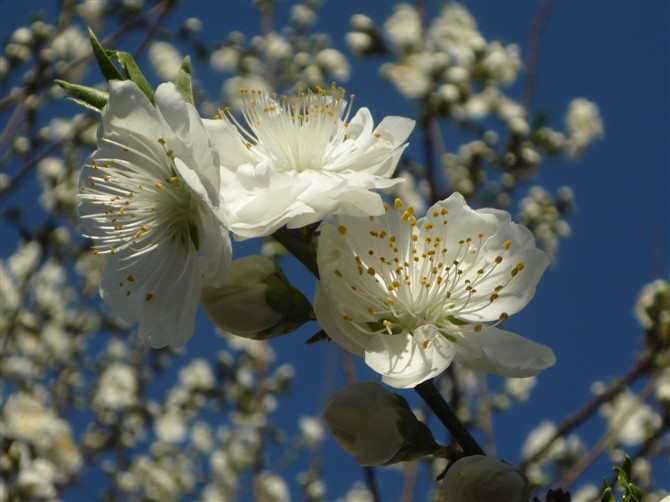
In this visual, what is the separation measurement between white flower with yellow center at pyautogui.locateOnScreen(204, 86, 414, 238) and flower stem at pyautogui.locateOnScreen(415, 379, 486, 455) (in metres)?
0.27

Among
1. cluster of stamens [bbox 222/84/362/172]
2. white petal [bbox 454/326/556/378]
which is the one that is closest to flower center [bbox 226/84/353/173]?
cluster of stamens [bbox 222/84/362/172]

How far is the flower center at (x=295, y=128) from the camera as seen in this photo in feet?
4.92

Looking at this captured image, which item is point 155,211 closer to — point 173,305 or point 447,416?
point 173,305

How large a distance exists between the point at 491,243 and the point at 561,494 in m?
0.45

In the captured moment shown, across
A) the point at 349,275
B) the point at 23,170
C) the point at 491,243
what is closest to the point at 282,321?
the point at 349,275

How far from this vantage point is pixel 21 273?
5.65 m

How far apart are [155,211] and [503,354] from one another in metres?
0.64

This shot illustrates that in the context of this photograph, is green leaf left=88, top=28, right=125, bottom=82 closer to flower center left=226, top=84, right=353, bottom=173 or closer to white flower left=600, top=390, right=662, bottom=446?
flower center left=226, top=84, right=353, bottom=173

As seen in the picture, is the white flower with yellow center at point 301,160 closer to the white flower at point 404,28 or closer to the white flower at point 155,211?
the white flower at point 155,211

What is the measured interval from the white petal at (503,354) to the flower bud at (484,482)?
16 centimetres

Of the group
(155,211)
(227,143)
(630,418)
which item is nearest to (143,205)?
(155,211)

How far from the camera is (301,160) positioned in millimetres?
1503

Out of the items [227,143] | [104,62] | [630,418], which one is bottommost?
[630,418]

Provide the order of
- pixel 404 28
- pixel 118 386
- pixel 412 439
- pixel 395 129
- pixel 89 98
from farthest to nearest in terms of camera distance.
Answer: pixel 118 386 < pixel 404 28 < pixel 395 129 < pixel 89 98 < pixel 412 439
